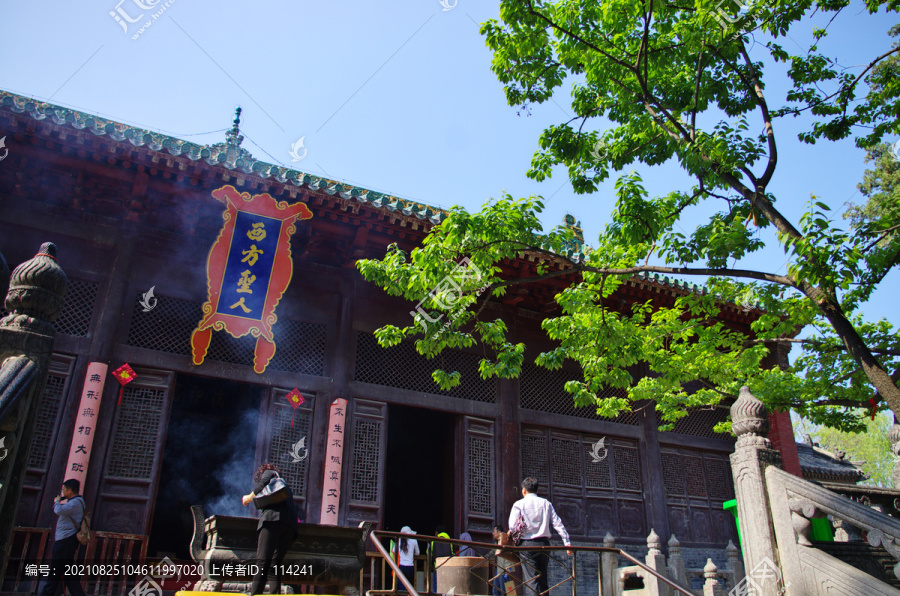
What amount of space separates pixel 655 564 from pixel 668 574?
0.49 m

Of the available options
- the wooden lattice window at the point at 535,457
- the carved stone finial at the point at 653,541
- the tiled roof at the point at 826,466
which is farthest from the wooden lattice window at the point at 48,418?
the tiled roof at the point at 826,466

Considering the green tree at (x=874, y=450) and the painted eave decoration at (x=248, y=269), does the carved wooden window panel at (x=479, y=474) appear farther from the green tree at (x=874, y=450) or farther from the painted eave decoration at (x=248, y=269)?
the green tree at (x=874, y=450)

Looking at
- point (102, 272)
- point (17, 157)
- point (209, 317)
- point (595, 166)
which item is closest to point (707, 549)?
point (595, 166)

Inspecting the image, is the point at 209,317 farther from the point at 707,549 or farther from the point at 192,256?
the point at 707,549

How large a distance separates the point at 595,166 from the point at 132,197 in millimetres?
5949

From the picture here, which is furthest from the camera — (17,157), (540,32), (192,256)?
(192,256)

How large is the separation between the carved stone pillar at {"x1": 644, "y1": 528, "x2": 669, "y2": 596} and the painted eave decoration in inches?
225

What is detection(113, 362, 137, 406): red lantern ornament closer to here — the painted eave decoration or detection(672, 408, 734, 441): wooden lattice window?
the painted eave decoration

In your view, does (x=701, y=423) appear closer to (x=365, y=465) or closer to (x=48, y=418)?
(x=365, y=465)

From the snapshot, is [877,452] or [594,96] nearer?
[594,96]

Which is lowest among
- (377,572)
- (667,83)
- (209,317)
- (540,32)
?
(377,572)

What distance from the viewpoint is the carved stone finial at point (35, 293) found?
332 centimetres

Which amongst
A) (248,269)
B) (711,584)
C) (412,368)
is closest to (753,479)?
(711,584)

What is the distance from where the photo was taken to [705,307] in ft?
27.9
